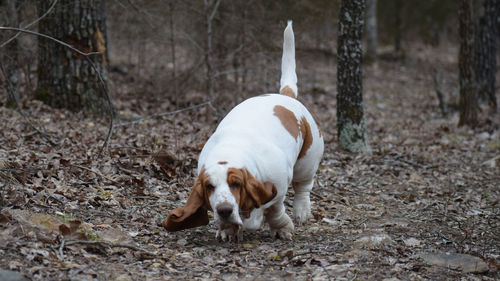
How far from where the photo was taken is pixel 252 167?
14.6 ft

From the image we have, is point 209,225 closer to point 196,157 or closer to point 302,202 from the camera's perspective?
point 302,202

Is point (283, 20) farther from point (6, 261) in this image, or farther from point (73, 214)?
point (6, 261)

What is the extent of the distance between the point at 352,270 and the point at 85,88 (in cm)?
658

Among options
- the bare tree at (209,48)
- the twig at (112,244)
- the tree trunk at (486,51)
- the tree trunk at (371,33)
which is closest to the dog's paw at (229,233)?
the twig at (112,244)

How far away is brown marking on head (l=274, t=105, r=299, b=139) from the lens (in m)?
5.01

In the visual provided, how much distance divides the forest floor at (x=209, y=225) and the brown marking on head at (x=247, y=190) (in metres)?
0.44

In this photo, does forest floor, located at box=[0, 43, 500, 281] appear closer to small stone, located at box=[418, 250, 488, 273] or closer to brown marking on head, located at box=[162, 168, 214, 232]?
small stone, located at box=[418, 250, 488, 273]

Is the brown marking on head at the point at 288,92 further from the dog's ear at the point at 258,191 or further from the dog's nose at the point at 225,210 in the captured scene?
the dog's nose at the point at 225,210

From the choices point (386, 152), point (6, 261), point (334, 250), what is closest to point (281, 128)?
point (334, 250)

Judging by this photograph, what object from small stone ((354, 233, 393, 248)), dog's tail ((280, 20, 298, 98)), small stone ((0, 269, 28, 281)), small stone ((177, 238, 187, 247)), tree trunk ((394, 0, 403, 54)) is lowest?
small stone ((354, 233, 393, 248))

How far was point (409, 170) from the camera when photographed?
331 inches

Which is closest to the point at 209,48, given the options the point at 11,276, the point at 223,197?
the point at 223,197

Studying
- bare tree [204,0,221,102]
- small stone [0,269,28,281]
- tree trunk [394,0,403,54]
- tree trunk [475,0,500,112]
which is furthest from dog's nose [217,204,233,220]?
tree trunk [394,0,403,54]

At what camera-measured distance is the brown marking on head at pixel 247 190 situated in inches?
166
